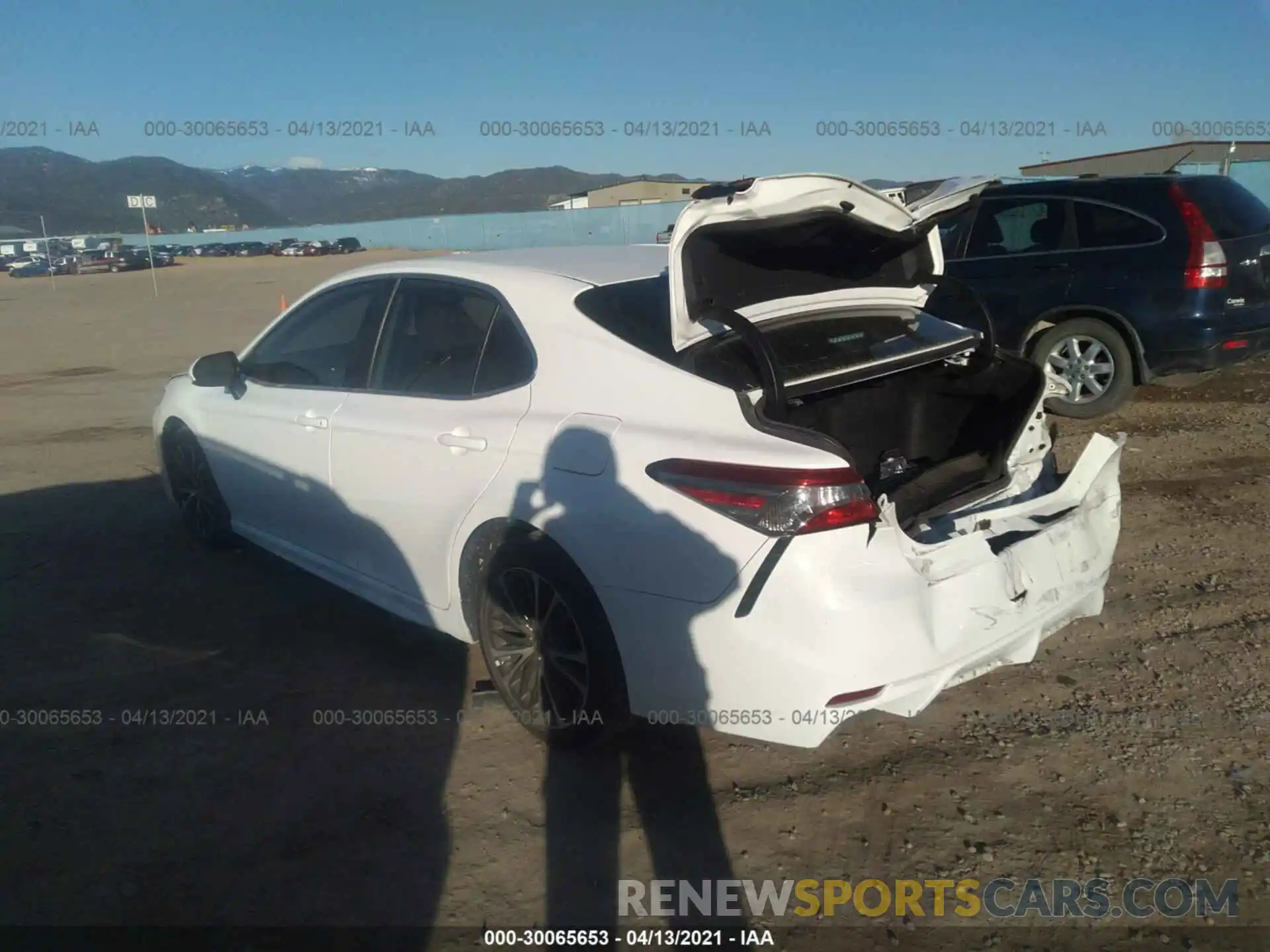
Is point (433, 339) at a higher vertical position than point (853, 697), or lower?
higher

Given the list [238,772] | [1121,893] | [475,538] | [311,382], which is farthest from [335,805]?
[1121,893]

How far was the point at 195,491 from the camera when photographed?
5.38m

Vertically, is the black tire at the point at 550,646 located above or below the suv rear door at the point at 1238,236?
below

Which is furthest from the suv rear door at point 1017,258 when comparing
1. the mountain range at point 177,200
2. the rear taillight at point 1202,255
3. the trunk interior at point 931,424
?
the mountain range at point 177,200

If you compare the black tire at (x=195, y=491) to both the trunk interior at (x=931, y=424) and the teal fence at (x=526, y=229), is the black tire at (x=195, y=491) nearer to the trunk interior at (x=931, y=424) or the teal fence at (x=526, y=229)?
the trunk interior at (x=931, y=424)

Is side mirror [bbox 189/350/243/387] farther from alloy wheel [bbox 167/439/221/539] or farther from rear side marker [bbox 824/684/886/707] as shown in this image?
rear side marker [bbox 824/684/886/707]

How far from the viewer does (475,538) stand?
133 inches

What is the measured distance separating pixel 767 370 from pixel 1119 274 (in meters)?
5.42

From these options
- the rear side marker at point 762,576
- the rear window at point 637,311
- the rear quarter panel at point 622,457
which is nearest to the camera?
the rear side marker at point 762,576

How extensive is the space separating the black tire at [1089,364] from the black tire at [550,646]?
5.57 meters

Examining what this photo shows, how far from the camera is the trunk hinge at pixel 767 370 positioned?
285cm

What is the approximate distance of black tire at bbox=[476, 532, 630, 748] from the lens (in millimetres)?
3072

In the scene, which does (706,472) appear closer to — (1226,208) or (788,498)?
(788,498)

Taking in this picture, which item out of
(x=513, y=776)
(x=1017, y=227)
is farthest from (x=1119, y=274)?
(x=513, y=776)
